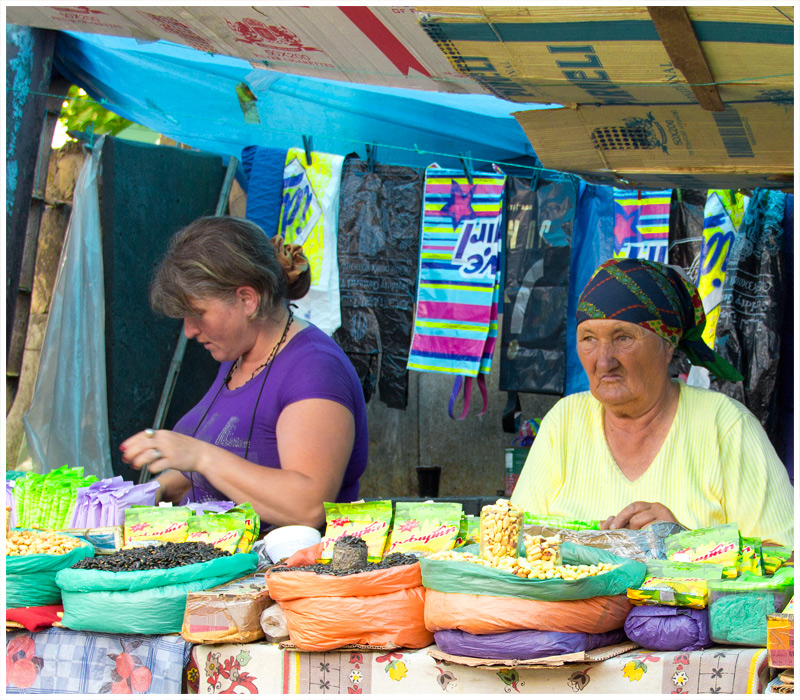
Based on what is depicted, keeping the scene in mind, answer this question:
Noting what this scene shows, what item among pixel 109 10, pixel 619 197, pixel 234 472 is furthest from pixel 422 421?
pixel 109 10

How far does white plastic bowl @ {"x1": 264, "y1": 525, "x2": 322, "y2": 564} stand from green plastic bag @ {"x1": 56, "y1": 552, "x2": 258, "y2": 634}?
1.14 feet

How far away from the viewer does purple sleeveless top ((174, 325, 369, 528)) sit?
2398 mm

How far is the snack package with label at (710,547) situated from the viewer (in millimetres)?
1603

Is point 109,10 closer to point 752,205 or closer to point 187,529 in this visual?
point 187,529

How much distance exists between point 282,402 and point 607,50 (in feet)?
4.11

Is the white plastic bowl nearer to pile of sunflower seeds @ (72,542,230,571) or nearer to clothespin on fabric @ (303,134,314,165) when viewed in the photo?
pile of sunflower seeds @ (72,542,230,571)

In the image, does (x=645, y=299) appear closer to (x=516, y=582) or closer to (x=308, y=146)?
(x=516, y=582)

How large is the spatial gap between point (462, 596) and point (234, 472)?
98 cm

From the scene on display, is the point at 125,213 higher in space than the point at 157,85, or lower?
lower

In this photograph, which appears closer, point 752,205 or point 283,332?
point 283,332

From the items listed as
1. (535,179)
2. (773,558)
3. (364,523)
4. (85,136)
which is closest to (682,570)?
(773,558)

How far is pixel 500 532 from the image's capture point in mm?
1519

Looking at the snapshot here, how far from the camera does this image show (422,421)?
5406 millimetres

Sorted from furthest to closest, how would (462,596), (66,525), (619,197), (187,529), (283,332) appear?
(619,197)
(283,332)
(66,525)
(187,529)
(462,596)
